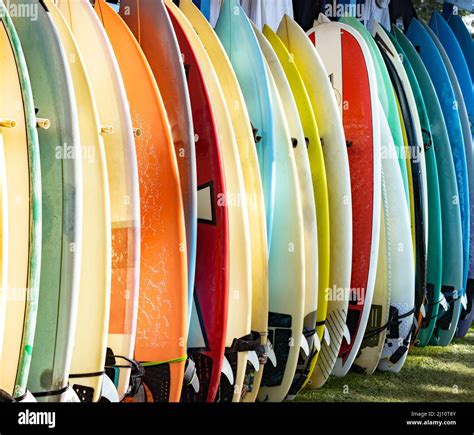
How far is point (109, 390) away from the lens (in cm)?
208

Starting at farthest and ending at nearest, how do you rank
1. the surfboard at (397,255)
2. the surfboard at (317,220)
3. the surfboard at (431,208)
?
the surfboard at (431,208) → the surfboard at (397,255) → the surfboard at (317,220)

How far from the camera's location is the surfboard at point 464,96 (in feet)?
11.3

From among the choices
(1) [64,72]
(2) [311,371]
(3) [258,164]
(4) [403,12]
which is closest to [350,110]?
(3) [258,164]

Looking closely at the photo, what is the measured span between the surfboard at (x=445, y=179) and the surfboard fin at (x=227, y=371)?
118 cm

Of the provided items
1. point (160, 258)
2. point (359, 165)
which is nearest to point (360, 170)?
point (359, 165)

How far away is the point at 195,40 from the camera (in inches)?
97.5

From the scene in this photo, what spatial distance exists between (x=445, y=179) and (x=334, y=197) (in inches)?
28.1

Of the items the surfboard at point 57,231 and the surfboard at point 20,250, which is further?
the surfboard at point 57,231

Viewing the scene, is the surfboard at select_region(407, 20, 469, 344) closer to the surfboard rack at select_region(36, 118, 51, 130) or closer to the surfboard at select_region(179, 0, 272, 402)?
the surfboard at select_region(179, 0, 272, 402)

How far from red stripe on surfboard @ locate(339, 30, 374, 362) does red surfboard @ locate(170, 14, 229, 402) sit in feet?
2.18

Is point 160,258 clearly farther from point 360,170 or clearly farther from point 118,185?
point 360,170

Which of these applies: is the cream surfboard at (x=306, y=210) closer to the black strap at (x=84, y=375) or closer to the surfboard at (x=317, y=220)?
the surfboard at (x=317, y=220)

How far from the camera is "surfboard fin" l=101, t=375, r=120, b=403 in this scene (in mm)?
2062

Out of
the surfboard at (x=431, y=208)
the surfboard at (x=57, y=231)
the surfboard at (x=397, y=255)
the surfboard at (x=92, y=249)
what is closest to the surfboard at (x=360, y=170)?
the surfboard at (x=397, y=255)
